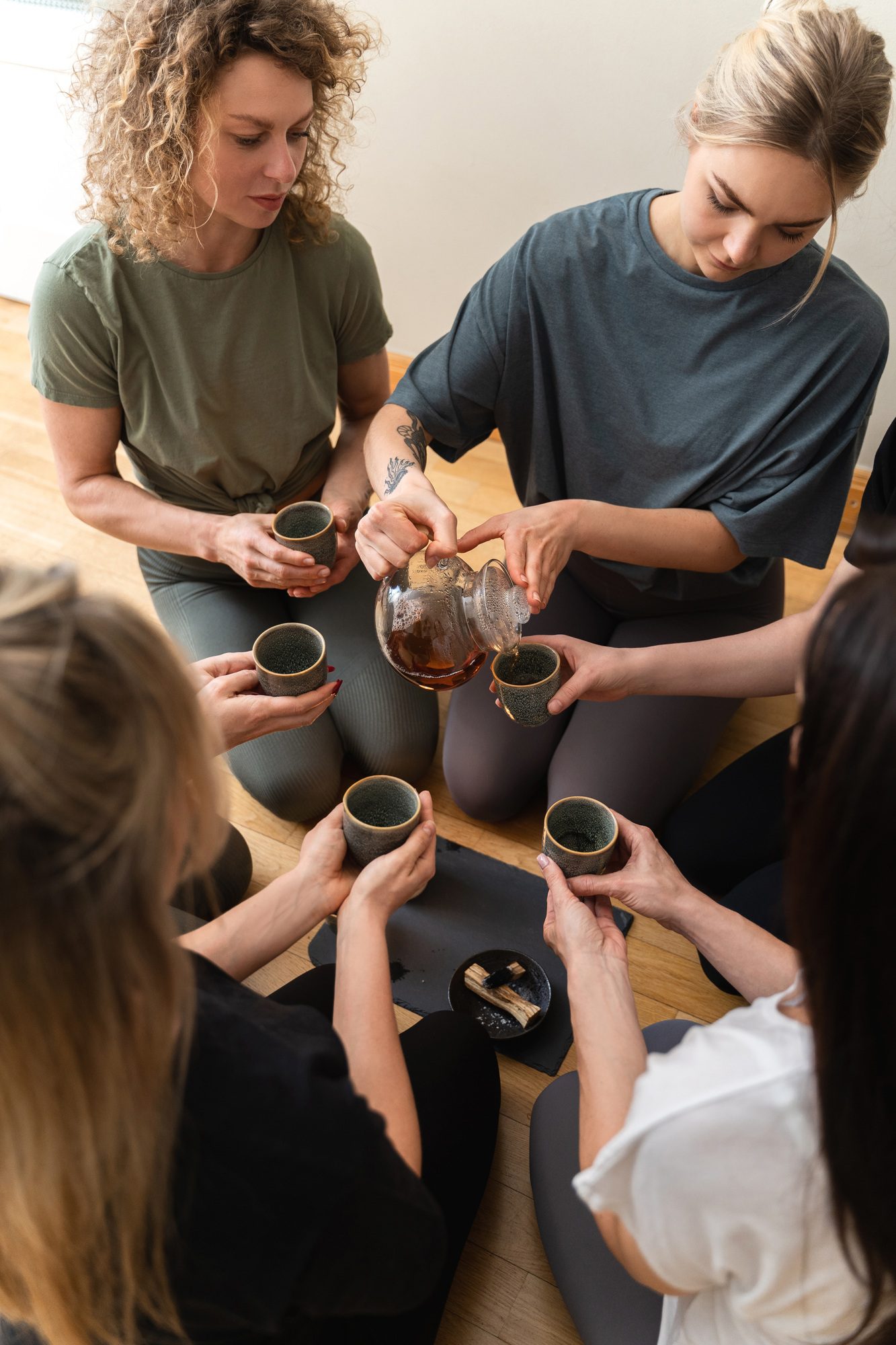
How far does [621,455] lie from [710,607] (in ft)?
1.15

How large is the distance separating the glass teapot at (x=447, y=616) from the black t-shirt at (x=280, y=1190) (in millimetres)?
628

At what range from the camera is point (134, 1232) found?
743 mm

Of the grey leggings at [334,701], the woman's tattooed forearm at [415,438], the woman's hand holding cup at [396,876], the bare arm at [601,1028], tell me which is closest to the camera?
the bare arm at [601,1028]

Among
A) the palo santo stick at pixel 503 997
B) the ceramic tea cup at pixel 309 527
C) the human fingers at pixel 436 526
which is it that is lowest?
the palo santo stick at pixel 503 997

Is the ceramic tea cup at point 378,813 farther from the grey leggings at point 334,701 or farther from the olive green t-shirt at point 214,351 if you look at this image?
the olive green t-shirt at point 214,351

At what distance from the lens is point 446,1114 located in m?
1.23

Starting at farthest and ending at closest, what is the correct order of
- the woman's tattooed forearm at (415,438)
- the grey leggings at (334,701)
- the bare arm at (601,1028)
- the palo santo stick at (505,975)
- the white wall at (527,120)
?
the white wall at (527,120), the grey leggings at (334,701), the woman's tattooed forearm at (415,438), the palo santo stick at (505,975), the bare arm at (601,1028)

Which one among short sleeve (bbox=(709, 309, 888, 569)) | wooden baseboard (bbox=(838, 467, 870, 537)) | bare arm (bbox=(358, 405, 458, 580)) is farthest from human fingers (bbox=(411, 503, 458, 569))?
wooden baseboard (bbox=(838, 467, 870, 537))

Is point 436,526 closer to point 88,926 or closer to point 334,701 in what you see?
point 334,701

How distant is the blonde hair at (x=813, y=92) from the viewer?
4.05ft

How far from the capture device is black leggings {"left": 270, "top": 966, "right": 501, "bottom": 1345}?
3.67ft

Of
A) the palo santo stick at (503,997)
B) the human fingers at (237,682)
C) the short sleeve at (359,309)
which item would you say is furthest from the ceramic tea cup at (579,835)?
the short sleeve at (359,309)

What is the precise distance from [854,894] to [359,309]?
1.46 m

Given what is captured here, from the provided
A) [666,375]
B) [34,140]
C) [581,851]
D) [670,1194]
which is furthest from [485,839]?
[34,140]
